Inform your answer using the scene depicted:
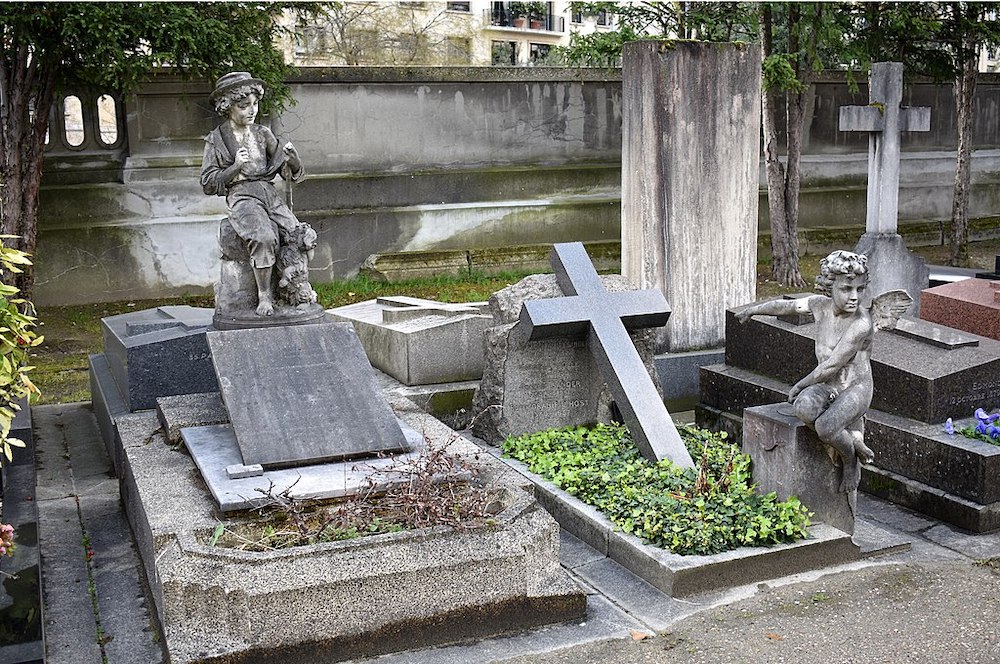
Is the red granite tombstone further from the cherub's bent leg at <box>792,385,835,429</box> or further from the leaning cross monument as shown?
the cherub's bent leg at <box>792,385,835,429</box>

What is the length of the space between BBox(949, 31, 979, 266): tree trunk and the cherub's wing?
9479mm

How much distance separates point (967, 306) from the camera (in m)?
7.75

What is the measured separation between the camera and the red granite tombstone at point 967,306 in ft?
24.9

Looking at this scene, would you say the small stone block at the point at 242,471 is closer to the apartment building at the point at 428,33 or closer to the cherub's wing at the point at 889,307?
the cherub's wing at the point at 889,307

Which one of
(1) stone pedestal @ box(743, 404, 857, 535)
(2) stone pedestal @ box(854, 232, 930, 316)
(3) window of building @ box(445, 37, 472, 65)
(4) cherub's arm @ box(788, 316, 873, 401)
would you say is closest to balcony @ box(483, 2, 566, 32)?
(3) window of building @ box(445, 37, 472, 65)

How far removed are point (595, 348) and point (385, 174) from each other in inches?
292

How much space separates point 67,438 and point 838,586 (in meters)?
5.16

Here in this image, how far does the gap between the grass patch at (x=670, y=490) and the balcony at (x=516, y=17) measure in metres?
27.5

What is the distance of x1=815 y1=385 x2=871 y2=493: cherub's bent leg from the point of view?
5.00 m

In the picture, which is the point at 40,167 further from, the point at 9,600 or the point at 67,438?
the point at 9,600

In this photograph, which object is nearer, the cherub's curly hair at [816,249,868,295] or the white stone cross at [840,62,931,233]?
the cherub's curly hair at [816,249,868,295]

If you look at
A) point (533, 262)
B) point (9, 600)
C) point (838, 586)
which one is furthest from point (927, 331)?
point (533, 262)

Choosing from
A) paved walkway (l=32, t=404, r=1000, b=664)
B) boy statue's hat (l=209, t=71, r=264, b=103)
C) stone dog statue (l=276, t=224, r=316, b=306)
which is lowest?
paved walkway (l=32, t=404, r=1000, b=664)

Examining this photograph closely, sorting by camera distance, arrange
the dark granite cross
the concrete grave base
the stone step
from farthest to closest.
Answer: the dark granite cross
the stone step
the concrete grave base
